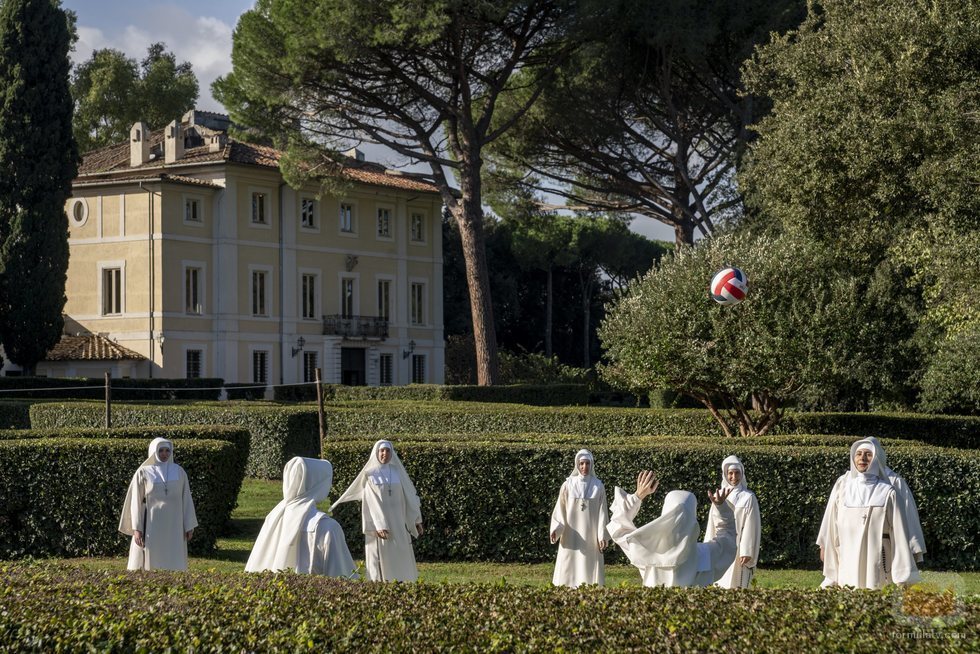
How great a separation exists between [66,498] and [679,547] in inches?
302

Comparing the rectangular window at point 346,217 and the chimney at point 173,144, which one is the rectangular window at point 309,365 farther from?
the chimney at point 173,144

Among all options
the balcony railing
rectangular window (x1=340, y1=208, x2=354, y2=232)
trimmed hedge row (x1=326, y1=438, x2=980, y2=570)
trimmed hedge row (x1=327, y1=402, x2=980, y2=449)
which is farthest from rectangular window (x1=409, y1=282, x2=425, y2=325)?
trimmed hedge row (x1=326, y1=438, x2=980, y2=570)

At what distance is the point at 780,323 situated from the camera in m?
19.8

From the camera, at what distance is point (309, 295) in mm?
48531

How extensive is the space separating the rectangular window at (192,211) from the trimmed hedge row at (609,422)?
23826 mm

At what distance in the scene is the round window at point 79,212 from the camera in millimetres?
45219

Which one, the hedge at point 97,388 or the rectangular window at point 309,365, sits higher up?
the rectangular window at point 309,365

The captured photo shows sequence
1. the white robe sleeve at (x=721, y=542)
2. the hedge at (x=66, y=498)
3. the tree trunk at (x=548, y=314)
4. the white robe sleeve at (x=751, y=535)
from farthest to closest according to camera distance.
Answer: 1. the tree trunk at (x=548, y=314)
2. the hedge at (x=66, y=498)
3. the white robe sleeve at (x=751, y=535)
4. the white robe sleeve at (x=721, y=542)

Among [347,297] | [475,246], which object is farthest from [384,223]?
[475,246]

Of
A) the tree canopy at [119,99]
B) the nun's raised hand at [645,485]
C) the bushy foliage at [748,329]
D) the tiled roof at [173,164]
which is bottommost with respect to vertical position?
the nun's raised hand at [645,485]

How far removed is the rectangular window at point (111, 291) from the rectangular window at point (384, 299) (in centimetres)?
1060

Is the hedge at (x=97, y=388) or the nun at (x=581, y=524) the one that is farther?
the hedge at (x=97, y=388)

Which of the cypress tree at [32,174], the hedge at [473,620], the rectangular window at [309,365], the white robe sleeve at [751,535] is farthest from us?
the rectangular window at [309,365]

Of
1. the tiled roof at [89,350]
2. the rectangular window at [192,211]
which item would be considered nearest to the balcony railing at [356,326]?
the rectangular window at [192,211]
